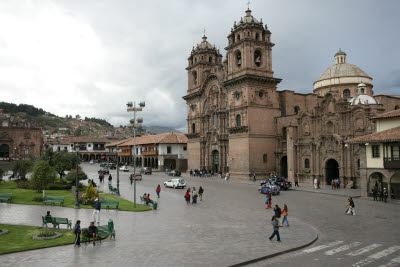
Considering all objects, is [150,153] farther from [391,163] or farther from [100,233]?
[100,233]

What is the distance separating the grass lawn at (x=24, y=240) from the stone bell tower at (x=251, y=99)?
33.3 meters

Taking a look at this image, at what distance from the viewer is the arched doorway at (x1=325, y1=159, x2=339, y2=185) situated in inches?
1545

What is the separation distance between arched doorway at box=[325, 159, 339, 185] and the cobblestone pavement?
1842cm

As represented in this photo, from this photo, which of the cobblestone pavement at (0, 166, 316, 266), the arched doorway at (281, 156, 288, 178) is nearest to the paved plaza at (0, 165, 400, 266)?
the cobblestone pavement at (0, 166, 316, 266)

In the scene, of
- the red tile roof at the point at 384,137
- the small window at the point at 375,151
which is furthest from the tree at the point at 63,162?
the small window at the point at 375,151

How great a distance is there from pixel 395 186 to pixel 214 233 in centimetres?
2138

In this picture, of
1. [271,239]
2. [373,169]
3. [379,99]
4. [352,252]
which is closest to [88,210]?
[271,239]

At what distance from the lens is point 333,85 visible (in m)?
56.1

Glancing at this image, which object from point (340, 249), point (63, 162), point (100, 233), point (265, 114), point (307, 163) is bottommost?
point (340, 249)

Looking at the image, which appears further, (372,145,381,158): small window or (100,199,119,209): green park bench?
(372,145,381,158): small window

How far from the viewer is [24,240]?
45.6ft

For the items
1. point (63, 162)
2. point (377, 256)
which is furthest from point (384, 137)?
point (63, 162)

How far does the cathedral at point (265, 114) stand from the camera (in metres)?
38.1

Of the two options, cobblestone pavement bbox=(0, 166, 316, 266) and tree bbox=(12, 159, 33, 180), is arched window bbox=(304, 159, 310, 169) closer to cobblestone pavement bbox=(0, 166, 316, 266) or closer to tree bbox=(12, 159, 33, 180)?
cobblestone pavement bbox=(0, 166, 316, 266)
